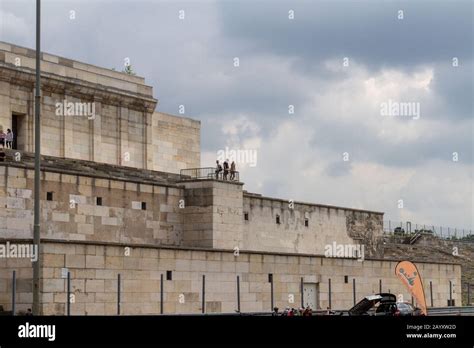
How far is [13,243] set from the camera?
48344 mm

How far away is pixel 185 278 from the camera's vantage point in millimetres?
55625

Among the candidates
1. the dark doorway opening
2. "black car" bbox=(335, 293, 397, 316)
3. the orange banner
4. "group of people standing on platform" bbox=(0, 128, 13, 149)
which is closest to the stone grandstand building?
→ the dark doorway opening

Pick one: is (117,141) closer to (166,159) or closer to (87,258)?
(166,159)

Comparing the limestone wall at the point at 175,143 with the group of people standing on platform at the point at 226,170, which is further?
the limestone wall at the point at 175,143

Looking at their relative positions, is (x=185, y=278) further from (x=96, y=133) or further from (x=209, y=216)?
(x=96, y=133)

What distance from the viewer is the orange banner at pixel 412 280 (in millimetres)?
42875

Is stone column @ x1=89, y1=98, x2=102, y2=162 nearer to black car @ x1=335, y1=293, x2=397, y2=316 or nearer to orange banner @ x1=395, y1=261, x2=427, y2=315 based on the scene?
black car @ x1=335, y1=293, x2=397, y2=316

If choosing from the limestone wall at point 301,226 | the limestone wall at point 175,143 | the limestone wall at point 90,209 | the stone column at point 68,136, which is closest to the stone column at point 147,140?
the limestone wall at point 175,143

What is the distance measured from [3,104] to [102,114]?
890 centimetres

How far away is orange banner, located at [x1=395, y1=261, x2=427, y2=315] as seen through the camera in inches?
1688

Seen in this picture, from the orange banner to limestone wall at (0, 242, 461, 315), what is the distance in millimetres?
14614

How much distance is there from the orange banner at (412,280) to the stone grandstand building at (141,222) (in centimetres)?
1342

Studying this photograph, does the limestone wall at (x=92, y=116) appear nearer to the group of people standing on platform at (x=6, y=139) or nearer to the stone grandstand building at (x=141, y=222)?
the stone grandstand building at (x=141, y=222)
